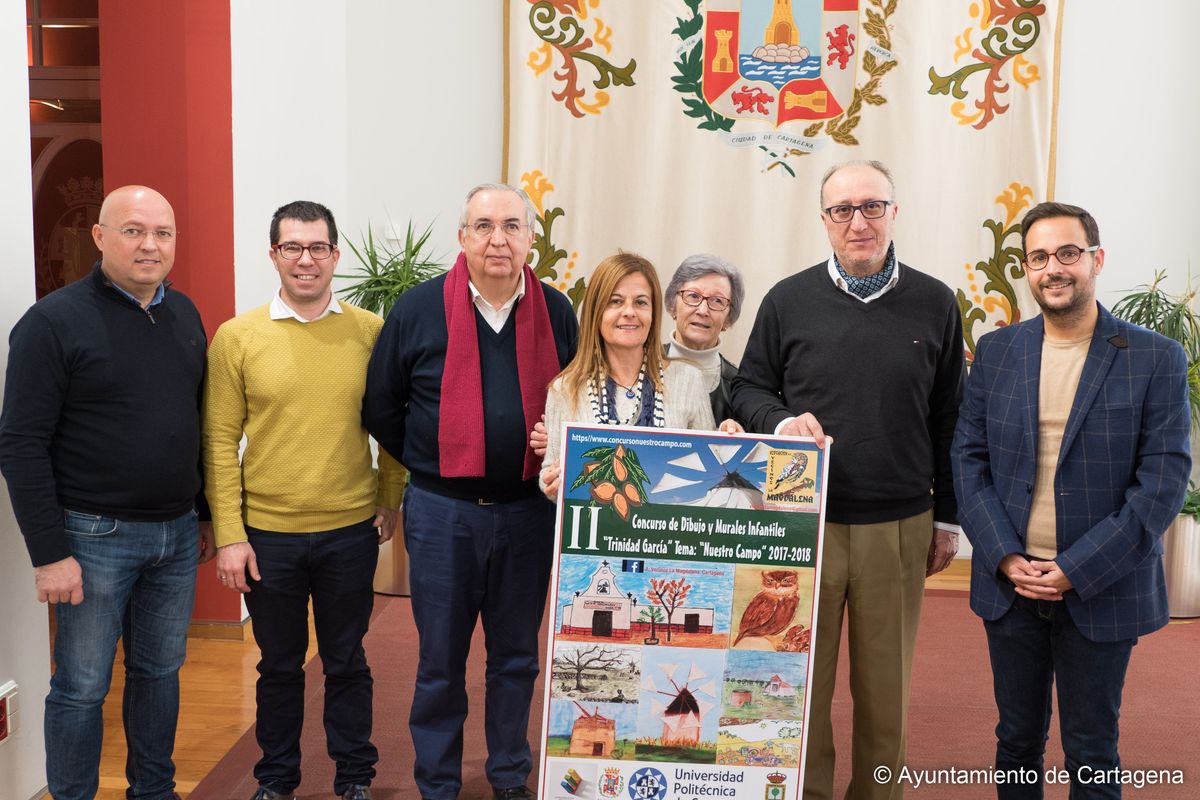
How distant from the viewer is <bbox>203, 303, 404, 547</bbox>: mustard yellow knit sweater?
110 inches

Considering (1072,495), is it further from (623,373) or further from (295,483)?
(295,483)

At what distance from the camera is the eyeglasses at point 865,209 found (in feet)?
8.28

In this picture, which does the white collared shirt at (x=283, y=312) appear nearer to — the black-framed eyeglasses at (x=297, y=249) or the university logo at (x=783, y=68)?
the black-framed eyeglasses at (x=297, y=249)

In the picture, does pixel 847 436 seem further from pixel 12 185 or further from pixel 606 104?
pixel 606 104

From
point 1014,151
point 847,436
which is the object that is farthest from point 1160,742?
point 1014,151

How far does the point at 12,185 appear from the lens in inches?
111

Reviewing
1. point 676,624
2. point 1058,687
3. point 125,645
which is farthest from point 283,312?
point 1058,687

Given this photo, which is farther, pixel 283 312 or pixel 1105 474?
pixel 283 312

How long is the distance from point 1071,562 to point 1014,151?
3600 mm

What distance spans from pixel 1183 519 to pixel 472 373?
3.69 metres

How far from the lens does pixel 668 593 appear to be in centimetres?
243

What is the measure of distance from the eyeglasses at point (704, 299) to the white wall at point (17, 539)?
6.04 feet

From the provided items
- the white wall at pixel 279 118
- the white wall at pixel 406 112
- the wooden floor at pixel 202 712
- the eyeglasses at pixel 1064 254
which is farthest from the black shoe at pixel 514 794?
the white wall at pixel 406 112

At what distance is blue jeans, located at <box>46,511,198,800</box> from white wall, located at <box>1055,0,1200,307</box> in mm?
4653
